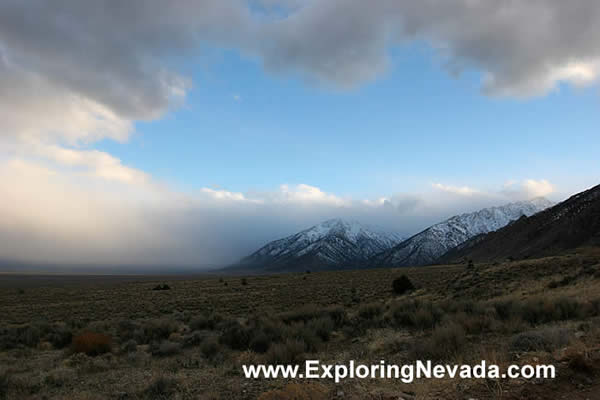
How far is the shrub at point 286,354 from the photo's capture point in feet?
29.2

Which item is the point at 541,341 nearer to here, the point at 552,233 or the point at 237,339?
the point at 237,339

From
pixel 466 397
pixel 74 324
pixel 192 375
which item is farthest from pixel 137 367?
pixel 74 324

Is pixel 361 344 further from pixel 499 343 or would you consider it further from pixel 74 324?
pixel 74 324

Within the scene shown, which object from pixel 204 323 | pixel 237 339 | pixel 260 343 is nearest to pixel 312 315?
pixel 237 339

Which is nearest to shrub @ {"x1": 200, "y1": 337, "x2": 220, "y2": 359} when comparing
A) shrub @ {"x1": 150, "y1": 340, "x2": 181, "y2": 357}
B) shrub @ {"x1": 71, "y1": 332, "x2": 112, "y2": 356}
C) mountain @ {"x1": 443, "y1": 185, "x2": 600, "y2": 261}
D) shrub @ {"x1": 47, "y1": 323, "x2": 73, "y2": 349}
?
shrub @ {"x1": 150, "y1": 340, "x2": 181, "y2": 357}

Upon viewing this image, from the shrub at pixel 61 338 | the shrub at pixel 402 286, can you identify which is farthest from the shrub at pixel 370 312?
the shrub at pixel 402 286

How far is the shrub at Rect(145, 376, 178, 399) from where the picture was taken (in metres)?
7.18

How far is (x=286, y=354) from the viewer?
8.98m

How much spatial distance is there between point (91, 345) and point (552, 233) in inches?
3945

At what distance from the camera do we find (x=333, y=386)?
6.88m

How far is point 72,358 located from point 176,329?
4.78 metres

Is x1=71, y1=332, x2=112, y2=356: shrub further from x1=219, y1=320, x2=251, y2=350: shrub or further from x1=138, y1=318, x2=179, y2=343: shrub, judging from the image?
x1=219, y1=320, x2=251, y2=350: shrub

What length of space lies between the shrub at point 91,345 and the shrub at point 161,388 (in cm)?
531

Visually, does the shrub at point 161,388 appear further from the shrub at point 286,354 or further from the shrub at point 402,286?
the shrub at point 402,286
